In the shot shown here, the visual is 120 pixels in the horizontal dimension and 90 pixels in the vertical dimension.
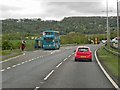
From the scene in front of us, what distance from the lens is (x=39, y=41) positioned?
72.9 m

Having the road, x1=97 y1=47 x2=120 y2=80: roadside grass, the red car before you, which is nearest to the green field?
x1=97 y1=47 x2=120 y2=80: roadside grass

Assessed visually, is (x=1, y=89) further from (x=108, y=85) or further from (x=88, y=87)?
(x=108, y=85)

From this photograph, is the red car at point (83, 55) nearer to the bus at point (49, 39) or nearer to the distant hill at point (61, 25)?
the bus at point (49, 39)

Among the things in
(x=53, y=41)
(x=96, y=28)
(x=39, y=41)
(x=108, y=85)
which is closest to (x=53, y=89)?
(x=108, y=85)

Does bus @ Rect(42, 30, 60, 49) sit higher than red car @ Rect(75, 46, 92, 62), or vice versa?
bus @ Rect(42, 30, 60, 49)

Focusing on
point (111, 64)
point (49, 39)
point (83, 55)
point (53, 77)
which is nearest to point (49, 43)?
point (49, 39)

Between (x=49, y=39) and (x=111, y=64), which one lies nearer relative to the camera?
(x=111, y=64)

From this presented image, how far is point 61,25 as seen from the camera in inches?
5851

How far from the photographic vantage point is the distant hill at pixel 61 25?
126 metres

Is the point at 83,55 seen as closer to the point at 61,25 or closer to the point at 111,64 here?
the point at 111,64

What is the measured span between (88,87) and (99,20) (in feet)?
415

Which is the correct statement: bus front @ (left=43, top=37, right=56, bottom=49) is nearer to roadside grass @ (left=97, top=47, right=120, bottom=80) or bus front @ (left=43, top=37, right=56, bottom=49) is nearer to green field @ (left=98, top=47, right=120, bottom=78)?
green field @ (left=98, top=47, right=120, bottom=78)

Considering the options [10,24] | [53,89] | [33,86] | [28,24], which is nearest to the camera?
[53,89]

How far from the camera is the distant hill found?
412 feet
